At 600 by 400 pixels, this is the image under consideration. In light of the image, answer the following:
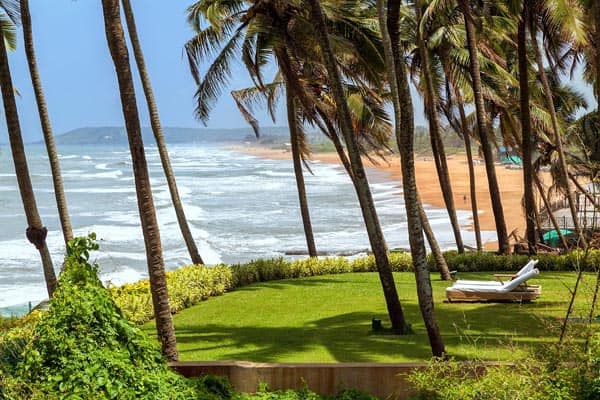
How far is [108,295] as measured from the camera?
22.8 ft

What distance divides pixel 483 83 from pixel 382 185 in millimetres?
42688

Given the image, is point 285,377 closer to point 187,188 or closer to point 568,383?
point 568,383

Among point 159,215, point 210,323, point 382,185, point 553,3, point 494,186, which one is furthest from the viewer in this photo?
point 382,185

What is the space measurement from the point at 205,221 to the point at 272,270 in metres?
23.9

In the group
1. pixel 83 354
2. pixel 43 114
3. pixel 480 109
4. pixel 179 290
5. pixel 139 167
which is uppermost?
pixel 43 114

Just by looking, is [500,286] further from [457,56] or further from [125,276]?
[125,276]

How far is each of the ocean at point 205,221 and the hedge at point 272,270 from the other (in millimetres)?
1010

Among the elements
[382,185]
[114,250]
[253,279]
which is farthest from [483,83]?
[382,185]

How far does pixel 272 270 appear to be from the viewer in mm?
18453

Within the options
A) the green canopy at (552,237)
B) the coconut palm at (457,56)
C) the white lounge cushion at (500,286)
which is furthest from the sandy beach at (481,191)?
the white lounge cushion at (500,286)

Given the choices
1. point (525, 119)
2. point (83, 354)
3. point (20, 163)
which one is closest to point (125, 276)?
point (525, 119)

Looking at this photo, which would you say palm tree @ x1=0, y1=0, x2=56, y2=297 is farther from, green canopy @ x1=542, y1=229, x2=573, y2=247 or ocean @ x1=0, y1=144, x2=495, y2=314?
green canopy @ x1=542, y1=229, x2=573, y2=247

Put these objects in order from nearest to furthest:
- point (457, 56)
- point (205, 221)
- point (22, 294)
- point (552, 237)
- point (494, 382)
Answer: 1. point (494, 382)
2. point (457, 56)
3. point (22, 294)
4. point (552, 237)
5. point (205, 221)

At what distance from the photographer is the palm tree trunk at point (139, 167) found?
8.37 meters
